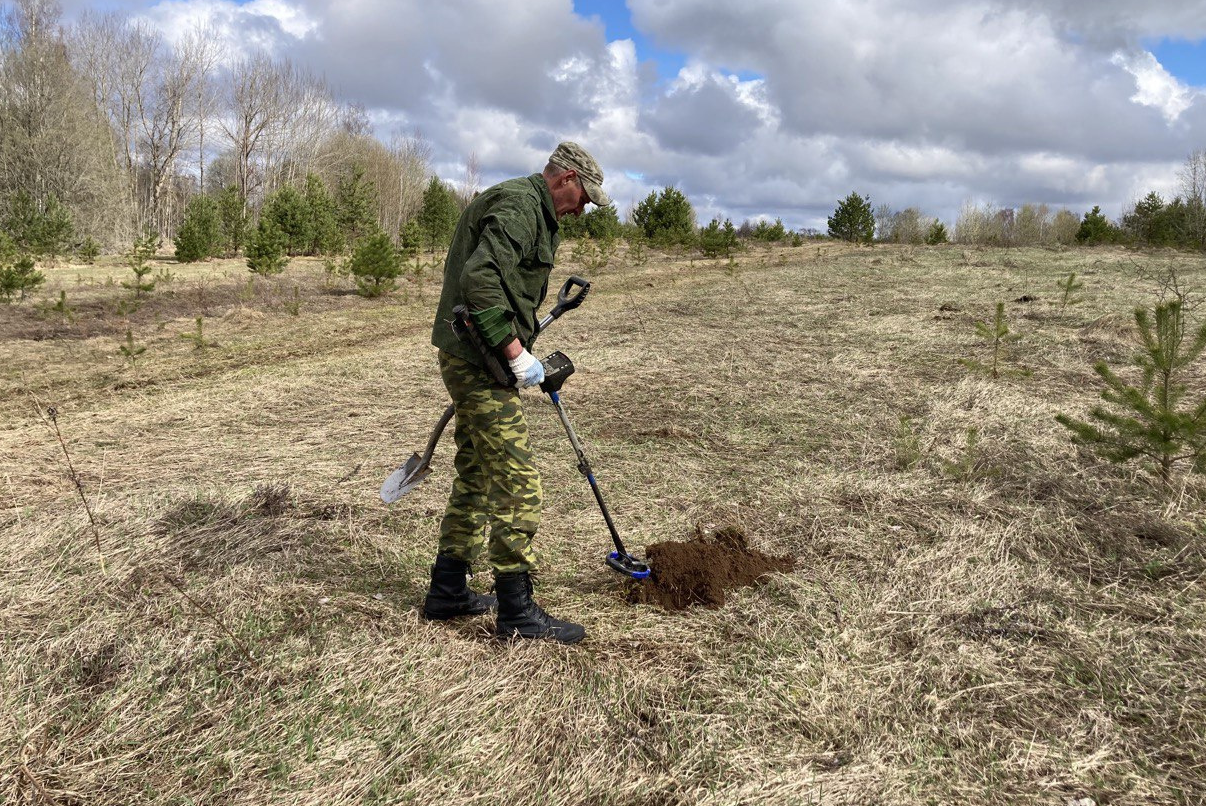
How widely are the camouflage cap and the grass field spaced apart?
1876 millimetres

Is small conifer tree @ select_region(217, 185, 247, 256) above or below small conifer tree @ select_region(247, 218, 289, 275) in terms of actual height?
above

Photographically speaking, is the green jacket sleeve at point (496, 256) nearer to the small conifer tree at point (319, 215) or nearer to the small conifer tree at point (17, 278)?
the small conifer tree at point (17, 278)

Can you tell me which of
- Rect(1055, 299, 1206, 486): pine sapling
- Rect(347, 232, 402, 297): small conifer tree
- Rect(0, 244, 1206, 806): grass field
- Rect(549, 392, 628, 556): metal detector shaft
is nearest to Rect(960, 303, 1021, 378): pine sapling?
Rect(0, 244, 1206, 806): grass field

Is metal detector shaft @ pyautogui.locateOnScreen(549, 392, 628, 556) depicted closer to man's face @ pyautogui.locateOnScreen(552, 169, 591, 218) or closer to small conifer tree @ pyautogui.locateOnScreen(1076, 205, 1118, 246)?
man's face @ pyautogui.locateOnScreen(552, 169, 591, 218)

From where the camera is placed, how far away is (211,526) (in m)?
3.60

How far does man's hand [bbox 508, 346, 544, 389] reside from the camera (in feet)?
8.36

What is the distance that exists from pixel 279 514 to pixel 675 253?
23510 millimetres

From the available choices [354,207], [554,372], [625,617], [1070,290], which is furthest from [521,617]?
[354,207]

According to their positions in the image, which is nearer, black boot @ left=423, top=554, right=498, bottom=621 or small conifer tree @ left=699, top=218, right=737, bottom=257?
black boot @ left=423, top=554, right=498, bottom=621

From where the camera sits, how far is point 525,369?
2.56 m

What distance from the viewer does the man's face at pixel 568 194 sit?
2.75 m

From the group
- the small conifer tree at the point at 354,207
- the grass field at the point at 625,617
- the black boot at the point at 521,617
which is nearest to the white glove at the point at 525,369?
the black boot at the point at 521,617

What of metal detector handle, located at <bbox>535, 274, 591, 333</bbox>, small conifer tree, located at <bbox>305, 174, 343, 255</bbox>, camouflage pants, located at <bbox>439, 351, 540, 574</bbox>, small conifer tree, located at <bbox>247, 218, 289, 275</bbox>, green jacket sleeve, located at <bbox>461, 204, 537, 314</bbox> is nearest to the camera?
→ green jacket sleeve, located at <bbox>461, 204, 537, 314</bbox>

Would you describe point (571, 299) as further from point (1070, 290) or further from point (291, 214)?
point (291, 214)
